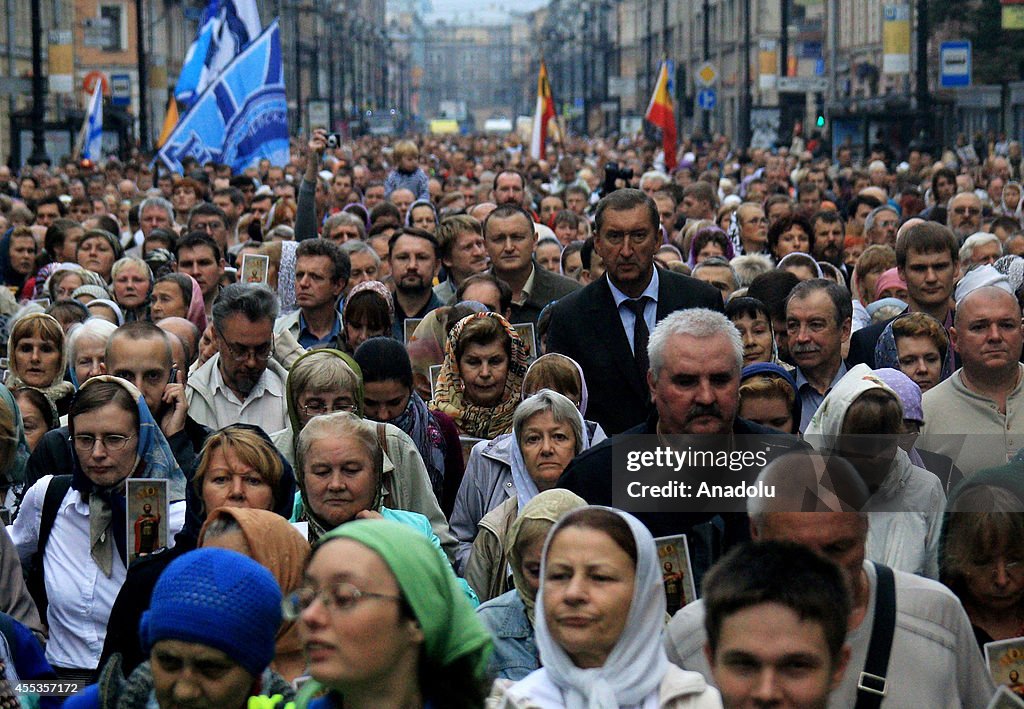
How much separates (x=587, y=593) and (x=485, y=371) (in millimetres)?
3766

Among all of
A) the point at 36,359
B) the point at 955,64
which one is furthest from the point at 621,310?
the point at 955,64

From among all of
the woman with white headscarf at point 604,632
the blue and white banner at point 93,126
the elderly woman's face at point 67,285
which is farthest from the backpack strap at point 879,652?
→ the blue and white banner at point 93,126

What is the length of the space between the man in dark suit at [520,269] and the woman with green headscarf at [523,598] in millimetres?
5177

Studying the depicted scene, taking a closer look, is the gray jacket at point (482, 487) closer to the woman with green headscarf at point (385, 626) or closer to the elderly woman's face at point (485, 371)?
the elderly woman's face at point (485, 371)

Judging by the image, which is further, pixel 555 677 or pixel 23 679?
pixel 23 679

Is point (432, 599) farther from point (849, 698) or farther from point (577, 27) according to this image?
point (577, 27)

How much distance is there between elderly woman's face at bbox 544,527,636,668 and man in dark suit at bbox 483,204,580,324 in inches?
248

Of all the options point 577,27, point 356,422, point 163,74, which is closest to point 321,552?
point 356,422

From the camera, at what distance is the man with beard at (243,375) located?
788 centimetres

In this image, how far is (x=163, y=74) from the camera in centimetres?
5266

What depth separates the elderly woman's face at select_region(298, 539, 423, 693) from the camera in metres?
3.52

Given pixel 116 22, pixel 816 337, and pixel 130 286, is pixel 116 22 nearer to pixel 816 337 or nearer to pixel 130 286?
pixel 130 286

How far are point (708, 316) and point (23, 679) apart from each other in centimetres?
224

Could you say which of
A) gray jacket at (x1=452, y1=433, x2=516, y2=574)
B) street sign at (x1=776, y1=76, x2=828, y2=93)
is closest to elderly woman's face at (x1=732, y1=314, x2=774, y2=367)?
gray jacket at (x1=452, y1=433, x2=516, y2=574)
